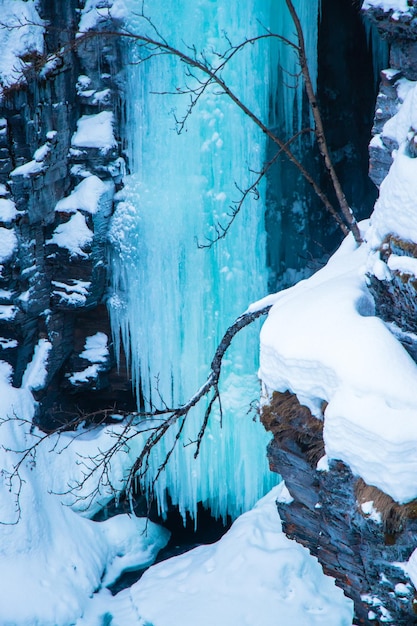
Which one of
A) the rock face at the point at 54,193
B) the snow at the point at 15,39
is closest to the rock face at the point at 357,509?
the rock face at the point at 54,193

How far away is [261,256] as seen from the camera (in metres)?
8.85

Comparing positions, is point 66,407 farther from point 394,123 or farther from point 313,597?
point 394,123

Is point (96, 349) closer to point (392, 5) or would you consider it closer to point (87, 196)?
point (87, 196)

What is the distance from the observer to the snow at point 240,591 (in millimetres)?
7682

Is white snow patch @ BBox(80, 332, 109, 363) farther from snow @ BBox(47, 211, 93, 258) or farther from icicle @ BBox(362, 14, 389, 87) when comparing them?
icicle @ BBox(362, 14, 389, 87)

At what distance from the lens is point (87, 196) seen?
8820mm

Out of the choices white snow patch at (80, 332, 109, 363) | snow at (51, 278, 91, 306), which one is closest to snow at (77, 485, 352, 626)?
white snow patch at (80, 332, 109, 363)

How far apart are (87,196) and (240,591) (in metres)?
4.92

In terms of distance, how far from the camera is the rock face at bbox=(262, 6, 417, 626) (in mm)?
4016

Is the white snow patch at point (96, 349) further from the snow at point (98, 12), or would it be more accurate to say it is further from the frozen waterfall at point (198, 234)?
the snow at point (98, 12)

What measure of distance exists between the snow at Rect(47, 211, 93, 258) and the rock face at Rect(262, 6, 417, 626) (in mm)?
4653

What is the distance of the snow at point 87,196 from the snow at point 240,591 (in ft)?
14.2

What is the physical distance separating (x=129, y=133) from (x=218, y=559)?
5.20 metres

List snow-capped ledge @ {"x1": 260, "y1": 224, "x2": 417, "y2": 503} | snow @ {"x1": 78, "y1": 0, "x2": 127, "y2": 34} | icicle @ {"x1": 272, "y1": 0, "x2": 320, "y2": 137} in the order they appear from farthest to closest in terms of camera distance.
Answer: snow @ {"x1": 78, "y1": 0, "x2": 127, "y2": 34}
icicle @ {"x1": 272, "y1": 0, "x2": 320, "y2": 137}
snow-capped ledge @ {"x1": 260, "y1": 224, "x2": 417, "y2": 503}
